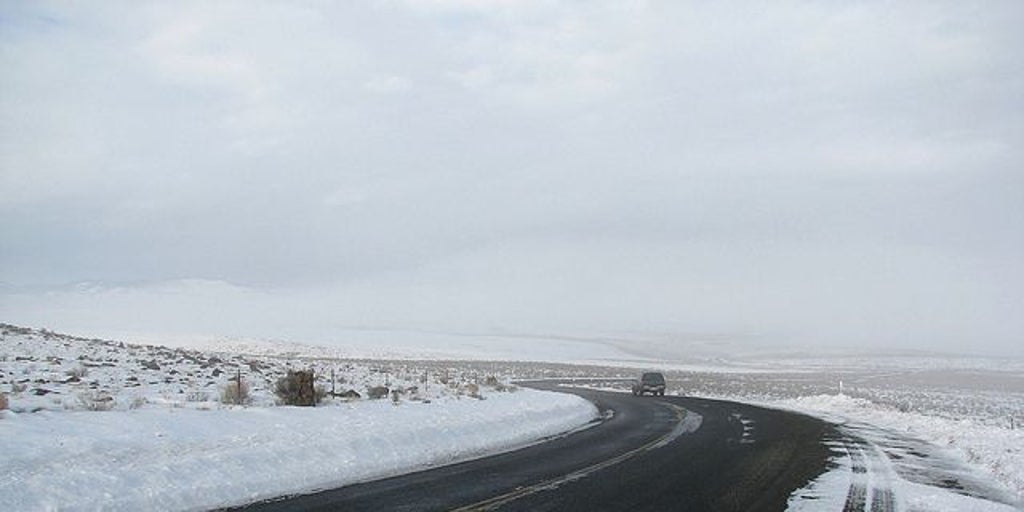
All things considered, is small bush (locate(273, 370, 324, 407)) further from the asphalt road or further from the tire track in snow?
the tire track in snow

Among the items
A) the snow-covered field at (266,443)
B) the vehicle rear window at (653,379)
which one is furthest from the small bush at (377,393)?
the vehicle rear window at (653,379)

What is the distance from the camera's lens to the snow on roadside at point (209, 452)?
33.6 feet

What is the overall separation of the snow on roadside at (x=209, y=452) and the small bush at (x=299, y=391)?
6.12 feet

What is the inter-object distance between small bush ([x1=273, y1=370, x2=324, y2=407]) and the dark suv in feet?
93.2

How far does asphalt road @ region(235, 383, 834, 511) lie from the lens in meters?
10.8

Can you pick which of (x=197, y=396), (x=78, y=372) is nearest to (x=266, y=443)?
(x=197, y=396)

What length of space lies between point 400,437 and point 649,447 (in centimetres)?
549

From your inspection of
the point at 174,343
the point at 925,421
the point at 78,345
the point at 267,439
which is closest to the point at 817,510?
the point at 267,439

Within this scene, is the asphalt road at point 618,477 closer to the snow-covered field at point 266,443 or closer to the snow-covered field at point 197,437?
the snow-covered field at point 266,443

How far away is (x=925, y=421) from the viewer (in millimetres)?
25328

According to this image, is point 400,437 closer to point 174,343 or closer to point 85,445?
point 85,445

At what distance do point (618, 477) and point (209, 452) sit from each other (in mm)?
6388

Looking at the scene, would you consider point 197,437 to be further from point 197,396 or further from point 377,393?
point 377,393

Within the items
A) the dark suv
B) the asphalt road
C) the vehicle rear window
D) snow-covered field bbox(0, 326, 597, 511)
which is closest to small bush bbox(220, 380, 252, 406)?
snow-covered field bbox(0, 326, 597, 511)
